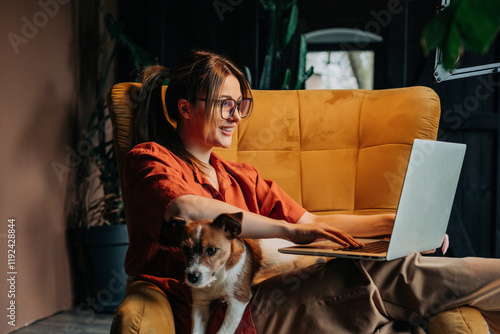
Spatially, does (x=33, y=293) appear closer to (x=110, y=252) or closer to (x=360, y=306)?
(x=110, y=252)

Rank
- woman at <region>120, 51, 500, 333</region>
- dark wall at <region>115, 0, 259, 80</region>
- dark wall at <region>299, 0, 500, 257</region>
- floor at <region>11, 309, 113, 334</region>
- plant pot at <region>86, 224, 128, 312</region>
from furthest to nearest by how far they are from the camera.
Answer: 1. dark wall at <region>115, 0, 259, 80</region>
2. dark wall at <region>299, 0, 500, 257</region>
3. plant pot at <region>86, 224, 128, 312</region>
4. floor at <region>11, 309, 113, 334</region>
5. woman at <region>120, 51, 500, 333</region>

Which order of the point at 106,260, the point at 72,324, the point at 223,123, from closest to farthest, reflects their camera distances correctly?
1. the point at 223,123
2. the point at 72,324
3. the point at 106,260

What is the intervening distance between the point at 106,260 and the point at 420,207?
7.17 feet

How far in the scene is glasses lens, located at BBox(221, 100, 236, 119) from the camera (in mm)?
1560

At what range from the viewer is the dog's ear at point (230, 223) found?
3.66 feet

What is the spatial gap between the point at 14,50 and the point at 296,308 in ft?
6.69

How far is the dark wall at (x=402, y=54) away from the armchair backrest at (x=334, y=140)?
142cm

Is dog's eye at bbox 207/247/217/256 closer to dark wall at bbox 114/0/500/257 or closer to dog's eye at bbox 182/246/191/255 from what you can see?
dog's eye at bbox 182/246/191/255

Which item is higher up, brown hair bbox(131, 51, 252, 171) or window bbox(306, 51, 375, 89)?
window bbox(306, 51, 375, 89)

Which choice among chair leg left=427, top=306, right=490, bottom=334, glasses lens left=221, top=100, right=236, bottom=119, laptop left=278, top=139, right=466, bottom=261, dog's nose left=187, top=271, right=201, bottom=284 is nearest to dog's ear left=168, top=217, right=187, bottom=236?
dog's nose left=187, top=271, right=201, bottom=284

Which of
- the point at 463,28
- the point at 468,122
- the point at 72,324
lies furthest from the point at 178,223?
the point at 468,122

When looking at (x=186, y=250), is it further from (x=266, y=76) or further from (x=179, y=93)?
(x=266, y=76)

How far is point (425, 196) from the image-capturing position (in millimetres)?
1212

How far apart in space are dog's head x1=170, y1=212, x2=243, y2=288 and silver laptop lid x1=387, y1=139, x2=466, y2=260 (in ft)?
1.21
